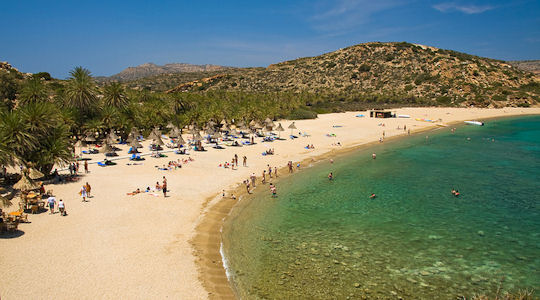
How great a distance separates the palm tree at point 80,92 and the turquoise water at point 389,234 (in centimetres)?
3040

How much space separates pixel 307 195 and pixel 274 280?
494 inches

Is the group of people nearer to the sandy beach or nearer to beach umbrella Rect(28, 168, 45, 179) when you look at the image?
the sandy beach

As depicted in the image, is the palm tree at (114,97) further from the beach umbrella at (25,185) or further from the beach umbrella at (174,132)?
the beach umbrella at (25,185)

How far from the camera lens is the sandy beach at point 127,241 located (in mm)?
12396

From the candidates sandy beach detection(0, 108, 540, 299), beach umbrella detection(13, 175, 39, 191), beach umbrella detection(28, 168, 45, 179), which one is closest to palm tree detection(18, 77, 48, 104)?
sandy beach detection(0, 108, 540, 299)

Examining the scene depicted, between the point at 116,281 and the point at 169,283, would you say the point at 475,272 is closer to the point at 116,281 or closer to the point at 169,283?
the point at 169,283

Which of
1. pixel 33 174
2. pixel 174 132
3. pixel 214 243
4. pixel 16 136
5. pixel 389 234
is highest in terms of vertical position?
pixel 16 136

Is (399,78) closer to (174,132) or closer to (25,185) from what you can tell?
(174,132)

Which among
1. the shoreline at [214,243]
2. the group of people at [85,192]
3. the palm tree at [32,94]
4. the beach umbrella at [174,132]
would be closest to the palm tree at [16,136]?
the group of people at [85,192]

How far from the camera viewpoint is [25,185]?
802 inches

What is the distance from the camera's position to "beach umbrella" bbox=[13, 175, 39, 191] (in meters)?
A: 20.3

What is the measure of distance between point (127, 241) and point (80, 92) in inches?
1335

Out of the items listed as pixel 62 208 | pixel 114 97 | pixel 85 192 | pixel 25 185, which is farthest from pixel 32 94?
pixel 62 208

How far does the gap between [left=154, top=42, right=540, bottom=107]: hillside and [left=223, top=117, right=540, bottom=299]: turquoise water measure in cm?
7799
